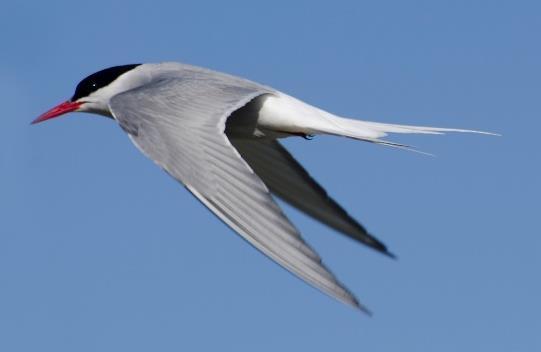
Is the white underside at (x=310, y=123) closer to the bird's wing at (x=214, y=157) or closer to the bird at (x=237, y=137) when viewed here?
the bird at (x=237, y=137)

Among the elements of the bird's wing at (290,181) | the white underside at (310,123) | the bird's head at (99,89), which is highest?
the bird's head at (99,89)

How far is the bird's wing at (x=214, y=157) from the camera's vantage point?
6.64 metres

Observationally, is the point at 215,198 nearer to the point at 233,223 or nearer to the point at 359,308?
the point at 233,223

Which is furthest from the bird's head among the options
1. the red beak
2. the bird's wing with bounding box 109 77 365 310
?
the bird's wing with bounding box 109 77 365 310

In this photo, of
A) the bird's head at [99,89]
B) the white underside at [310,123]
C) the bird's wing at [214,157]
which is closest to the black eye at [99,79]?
the bird's head at [99,89]

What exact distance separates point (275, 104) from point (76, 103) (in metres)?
1.75

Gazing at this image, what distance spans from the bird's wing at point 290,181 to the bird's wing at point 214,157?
107cm

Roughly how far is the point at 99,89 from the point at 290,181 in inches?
64.3

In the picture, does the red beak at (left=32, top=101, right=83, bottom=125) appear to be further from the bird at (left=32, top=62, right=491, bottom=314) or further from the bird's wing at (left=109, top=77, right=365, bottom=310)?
the bird's wing at (left=109, top=77, right=365, bottom=310)

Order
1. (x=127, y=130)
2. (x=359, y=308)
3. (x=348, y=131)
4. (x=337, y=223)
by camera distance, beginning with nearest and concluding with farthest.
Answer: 1. (x=359, y=308)
2. (x=127, y=130)
3. (x=348, y=131)
4. (x=337, y=223)

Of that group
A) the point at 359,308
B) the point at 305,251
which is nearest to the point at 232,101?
the point at 305,251

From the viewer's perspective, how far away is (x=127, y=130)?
7.82 meters

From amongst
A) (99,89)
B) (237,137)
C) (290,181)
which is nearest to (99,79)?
(99,89)

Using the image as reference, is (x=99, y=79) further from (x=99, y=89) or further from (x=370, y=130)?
(x=370, y=130)
